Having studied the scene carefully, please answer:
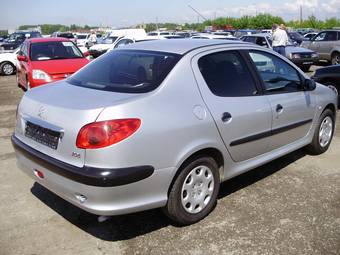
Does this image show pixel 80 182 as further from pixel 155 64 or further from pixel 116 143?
pixel 155 64

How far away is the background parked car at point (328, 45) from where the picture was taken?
1641cm

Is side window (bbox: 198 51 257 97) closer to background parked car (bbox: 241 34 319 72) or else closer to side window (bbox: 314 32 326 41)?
background parked car (bbox: 241 34 319 72)

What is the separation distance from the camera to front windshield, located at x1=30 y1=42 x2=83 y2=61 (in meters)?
10.2

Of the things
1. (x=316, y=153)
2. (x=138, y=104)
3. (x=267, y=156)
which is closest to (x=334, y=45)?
(x=316, y=153)

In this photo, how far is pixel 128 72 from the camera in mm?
3820

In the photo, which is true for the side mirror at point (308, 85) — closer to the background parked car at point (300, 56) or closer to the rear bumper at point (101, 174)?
the rear bumper at point (101, 174)

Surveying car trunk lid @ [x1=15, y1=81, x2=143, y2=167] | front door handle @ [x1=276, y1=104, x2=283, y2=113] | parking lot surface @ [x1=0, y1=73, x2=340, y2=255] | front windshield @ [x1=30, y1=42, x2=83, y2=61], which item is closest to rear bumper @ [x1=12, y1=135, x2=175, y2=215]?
car trunk lid @ [x1=15, y1=81, x2=143, y2=167]

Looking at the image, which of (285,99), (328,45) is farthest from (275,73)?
(328,45)

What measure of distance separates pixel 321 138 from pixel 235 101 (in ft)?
7.35

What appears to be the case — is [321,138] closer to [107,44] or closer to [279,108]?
[279,108]

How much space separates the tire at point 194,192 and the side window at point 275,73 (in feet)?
3.93

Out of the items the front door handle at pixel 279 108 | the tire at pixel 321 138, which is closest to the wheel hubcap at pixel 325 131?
the tire at pixel 321 138

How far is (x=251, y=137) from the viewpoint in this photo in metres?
4.05

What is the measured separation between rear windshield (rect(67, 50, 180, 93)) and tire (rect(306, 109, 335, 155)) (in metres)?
2.62
